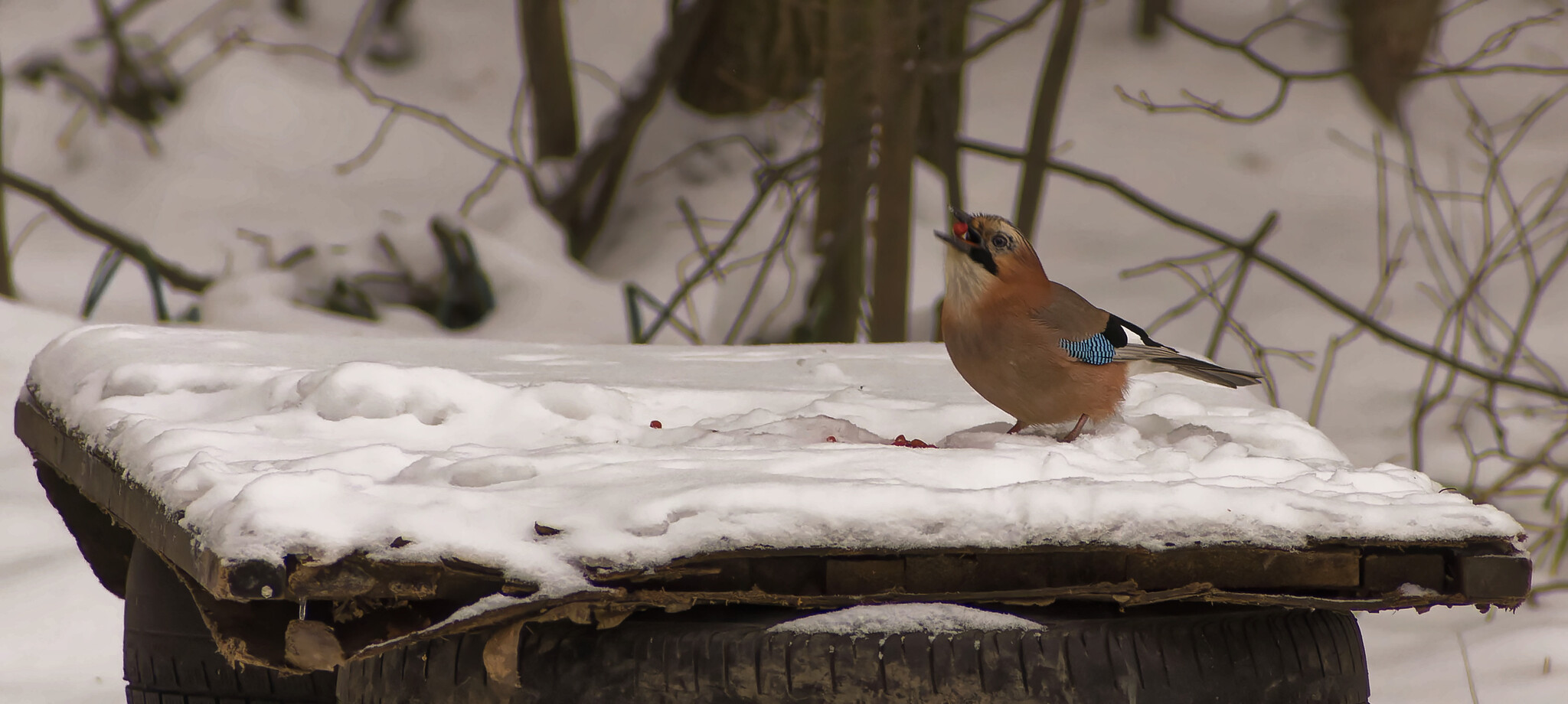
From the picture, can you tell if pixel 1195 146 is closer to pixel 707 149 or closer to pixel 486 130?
pixel 707 149

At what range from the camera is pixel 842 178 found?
5.20m

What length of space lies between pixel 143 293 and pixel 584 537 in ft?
20.7

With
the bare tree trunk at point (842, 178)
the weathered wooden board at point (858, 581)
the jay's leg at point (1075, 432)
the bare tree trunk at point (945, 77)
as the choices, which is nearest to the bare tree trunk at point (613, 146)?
the bare tree trunk at point (945, 77)

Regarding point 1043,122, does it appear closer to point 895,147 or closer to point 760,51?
point 895,147

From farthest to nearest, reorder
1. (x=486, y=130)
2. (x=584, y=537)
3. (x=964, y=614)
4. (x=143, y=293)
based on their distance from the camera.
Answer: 1. (x=486, y=130)
2. (x=143, y=293)
3. (x=964, y=614)
4. (x=584, y=537)

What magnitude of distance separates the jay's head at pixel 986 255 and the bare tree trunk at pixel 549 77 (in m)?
5.24

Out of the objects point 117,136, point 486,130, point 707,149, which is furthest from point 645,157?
point 117,136

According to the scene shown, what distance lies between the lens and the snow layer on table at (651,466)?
53.9 inches

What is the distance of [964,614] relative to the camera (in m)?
1.49

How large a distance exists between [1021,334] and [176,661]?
1464mm

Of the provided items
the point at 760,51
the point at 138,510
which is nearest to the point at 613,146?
the point at 760,51

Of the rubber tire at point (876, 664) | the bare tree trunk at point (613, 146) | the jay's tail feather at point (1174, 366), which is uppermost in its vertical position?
the bare tree trunk at point (613, 146)

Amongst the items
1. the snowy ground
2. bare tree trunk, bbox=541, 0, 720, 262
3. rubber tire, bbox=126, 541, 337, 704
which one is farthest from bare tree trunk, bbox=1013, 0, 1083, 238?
rubber tire, bbox=126, 541, 337, 704

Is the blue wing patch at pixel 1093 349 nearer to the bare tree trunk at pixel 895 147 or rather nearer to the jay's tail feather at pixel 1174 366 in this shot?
the jay's tail feather at pixel 1174 366
